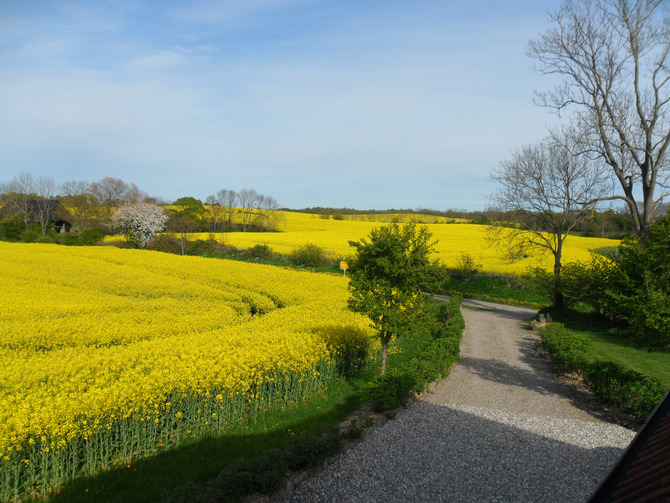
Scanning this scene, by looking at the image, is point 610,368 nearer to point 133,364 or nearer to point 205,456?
point 205,456

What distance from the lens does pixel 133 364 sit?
851cm

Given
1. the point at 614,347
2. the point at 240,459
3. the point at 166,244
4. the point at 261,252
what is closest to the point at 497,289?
the point at 614,347

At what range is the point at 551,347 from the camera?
44.0 ft

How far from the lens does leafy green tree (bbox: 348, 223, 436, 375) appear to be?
10.2 metres

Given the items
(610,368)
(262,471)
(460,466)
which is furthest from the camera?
(610,368)

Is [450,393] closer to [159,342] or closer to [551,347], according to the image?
[551,347]

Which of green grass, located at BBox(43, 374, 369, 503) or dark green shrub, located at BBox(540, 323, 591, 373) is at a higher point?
dark green shrub, located at BBox(540, 323, 591, 373)

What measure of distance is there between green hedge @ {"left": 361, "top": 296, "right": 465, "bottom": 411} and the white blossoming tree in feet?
139

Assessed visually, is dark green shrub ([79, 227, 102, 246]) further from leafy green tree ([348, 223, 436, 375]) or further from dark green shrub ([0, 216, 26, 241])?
leafy green tree ([348, 223, 436, 375])

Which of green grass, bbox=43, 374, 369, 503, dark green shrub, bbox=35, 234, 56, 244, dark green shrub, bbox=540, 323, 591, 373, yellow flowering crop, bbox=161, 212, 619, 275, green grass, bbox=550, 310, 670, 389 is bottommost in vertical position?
green grass, bbox=43, 374, 369, 503

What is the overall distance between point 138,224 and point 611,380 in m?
48.1

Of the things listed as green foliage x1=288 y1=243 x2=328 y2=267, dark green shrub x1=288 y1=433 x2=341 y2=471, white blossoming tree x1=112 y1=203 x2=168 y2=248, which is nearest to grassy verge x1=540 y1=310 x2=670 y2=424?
dark green shrub x1=288 y1=433 x2=341 y2=471

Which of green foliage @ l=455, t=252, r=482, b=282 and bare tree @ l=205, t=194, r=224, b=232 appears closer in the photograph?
green foliage @ l=455, t=252, r=482, b=282

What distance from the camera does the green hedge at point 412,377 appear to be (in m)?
8.59
